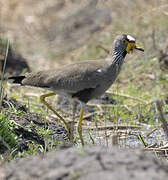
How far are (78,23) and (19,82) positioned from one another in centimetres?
655

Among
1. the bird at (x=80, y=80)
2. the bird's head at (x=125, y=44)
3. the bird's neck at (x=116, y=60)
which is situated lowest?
the bird at (x=80, y=80)

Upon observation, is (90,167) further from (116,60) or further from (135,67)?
(135,67)

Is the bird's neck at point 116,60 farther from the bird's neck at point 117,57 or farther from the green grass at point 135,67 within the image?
the green grass at point 135,67

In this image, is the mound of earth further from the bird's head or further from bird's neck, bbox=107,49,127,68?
the bird's head

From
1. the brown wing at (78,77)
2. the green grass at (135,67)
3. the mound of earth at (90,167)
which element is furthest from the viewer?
the green grass at (135,67)

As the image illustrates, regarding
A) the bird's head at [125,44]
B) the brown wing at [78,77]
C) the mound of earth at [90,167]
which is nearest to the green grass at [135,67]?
the bird's head at [125,44]

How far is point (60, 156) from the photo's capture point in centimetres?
255

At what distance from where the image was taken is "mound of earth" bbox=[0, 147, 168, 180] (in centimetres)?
229

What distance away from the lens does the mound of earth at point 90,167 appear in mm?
2291

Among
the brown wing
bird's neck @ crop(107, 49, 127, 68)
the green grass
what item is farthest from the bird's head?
the brown wing

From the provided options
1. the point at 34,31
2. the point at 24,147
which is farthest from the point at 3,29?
the point at 24,147

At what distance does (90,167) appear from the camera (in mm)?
2381

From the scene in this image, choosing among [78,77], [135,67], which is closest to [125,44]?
[78,77]

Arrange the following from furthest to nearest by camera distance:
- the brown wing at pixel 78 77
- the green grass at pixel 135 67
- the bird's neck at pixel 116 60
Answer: the green grass at pixel 135 67 < the bird's neck at pixel 116 60 < the brown wing at pixel 78 77
